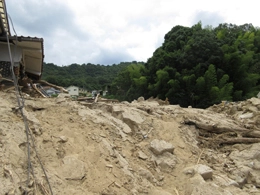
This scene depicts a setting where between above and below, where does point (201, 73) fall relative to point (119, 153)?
above

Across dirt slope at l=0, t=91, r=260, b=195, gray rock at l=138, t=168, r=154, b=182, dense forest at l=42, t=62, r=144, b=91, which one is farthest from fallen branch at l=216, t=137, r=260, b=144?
dense forest at l=42, t=62, r=144, b=91

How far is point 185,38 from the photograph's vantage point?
753 inches

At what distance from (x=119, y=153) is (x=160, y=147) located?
829 millimetres

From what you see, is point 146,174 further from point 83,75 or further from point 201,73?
point 83,75

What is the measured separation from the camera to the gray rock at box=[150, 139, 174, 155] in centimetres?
439

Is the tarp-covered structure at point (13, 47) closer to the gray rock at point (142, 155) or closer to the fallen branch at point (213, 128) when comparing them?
the gray rock at point (142, 155)

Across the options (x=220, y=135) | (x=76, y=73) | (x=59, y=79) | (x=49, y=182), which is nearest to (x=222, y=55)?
(x=220, y=135)

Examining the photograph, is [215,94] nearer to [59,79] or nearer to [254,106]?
[254,106]

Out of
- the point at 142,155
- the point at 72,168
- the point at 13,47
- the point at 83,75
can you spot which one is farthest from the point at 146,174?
the point at 83,75

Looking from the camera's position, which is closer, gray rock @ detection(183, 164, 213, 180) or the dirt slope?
the dirt slope

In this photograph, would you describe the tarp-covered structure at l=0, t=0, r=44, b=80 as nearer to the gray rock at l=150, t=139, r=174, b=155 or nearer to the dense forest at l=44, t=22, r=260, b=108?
the gray rock at l=150, t=139, r=174, b=155

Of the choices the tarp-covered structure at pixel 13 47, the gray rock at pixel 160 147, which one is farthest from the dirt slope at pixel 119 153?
the tarp-covered structure at pixel 13 47

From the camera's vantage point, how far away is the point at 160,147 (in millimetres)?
4434

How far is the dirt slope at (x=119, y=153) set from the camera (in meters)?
3.05
